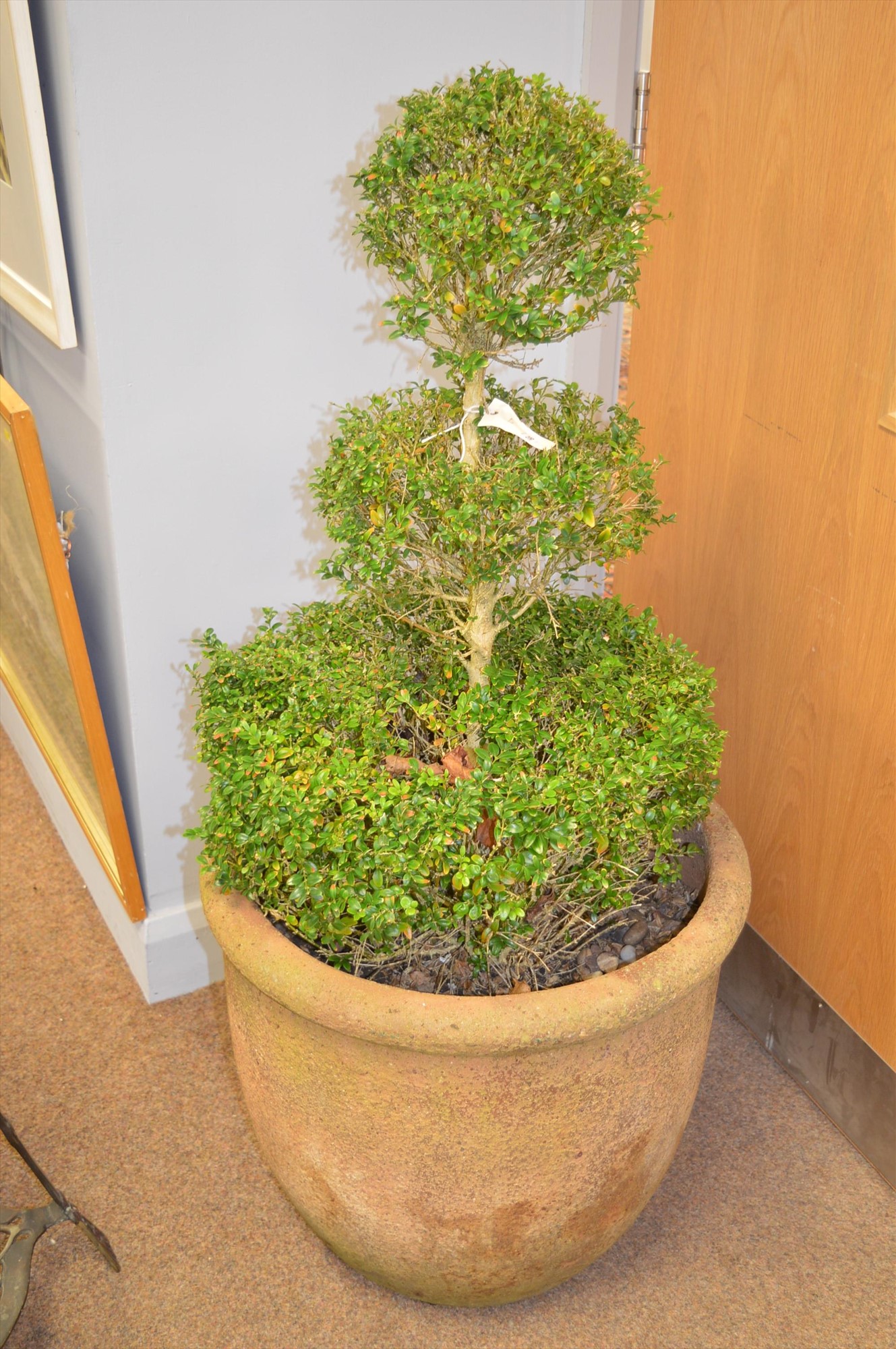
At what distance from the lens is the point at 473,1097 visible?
1429 millimetres

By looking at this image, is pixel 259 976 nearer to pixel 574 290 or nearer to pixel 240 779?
pixel 240 779

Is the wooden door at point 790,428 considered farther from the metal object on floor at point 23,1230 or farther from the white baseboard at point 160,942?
the metal object on floor at point 23,1230

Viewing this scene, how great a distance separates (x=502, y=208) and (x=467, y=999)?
0.93m

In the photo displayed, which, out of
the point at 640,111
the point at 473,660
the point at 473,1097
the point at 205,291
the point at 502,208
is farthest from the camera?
the point at 640,111

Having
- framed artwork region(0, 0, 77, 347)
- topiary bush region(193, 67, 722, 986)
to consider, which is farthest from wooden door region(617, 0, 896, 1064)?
framed artwork region(0, 0, 77, 347)

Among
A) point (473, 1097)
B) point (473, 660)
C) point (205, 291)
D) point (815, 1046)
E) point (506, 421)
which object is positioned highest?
point (205, 291)

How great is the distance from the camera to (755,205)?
186 cm

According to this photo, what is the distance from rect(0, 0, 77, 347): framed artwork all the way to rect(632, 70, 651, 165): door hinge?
99cm

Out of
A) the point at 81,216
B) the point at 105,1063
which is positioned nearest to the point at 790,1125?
the point at 105,1063

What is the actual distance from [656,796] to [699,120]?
45.9 inches

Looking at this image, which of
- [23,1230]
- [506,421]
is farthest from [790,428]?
[23,1230]

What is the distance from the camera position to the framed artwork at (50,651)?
69.2 inches

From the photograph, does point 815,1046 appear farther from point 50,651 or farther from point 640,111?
point 640,111

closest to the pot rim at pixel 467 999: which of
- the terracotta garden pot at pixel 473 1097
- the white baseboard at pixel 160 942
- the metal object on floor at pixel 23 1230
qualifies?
the terracotta garden pot at pixel 473 1097
